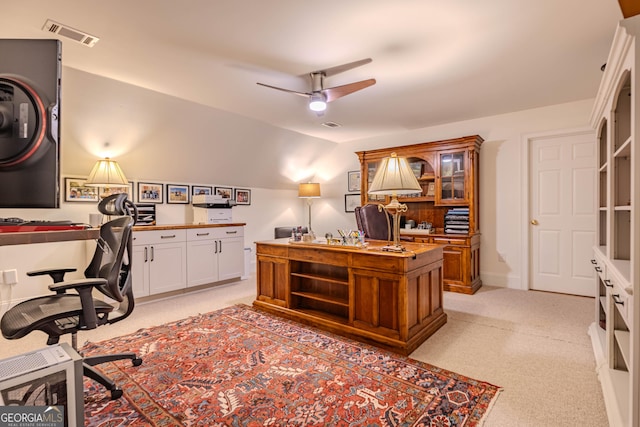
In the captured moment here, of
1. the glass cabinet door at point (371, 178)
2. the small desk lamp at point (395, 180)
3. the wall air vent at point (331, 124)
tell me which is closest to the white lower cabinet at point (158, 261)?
the wall air vent at point (331, 124)

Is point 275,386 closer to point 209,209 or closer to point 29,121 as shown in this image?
point 29,121

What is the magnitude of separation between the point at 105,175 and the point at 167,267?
4.09 feet

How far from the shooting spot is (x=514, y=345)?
99.7 inches

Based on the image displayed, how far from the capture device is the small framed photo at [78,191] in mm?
3588

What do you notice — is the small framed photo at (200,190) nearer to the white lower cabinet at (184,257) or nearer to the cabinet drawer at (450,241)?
the white lower cabinet at (184,257)

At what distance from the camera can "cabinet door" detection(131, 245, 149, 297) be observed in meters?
3.61

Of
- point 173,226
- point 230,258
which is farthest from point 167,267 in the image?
point 230,258

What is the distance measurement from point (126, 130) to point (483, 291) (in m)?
4.83

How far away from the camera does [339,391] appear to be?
189cm

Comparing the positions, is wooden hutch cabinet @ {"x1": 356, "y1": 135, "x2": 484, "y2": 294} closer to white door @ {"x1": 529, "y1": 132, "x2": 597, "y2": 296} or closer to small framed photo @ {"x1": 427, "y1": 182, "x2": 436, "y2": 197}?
small framed photo @ {"x1": 427, "y1": 182, "x2": 436, "y2": 197}

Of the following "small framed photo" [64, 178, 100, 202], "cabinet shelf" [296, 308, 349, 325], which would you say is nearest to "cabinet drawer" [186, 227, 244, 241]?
"small framed photo" [64, 178, 100, 202]

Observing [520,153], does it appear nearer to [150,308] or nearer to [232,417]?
[232,417]

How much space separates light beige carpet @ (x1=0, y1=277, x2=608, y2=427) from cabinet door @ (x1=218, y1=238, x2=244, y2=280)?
1.45ft

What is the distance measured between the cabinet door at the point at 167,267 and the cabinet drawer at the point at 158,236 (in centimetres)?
6
